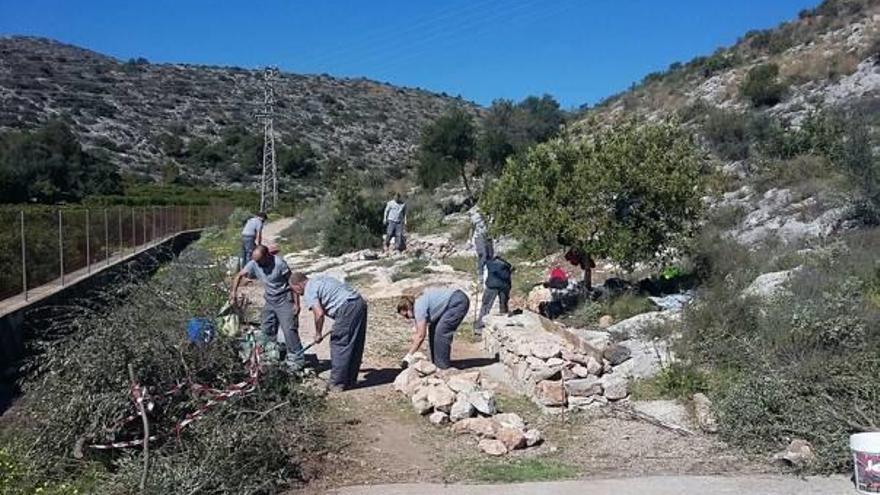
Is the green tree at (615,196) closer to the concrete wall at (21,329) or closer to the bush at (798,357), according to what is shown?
the bush at (798,357)

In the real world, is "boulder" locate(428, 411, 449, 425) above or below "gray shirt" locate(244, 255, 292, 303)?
below

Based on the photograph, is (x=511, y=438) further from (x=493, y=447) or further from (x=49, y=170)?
(x=49, y=170)

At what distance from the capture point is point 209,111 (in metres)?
84.3

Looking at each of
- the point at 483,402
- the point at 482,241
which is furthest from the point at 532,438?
the point at 482,241

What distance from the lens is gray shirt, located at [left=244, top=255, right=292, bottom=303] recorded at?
11.3 meters

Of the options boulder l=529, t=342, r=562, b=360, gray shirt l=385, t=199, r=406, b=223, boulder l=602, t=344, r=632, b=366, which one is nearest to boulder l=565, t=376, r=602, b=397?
boulder l=529, t=342, r=562, b=360

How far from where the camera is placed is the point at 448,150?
42750 mm

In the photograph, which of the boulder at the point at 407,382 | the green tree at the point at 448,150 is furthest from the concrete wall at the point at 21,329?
the green tree at the point at 448,150

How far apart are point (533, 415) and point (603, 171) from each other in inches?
204

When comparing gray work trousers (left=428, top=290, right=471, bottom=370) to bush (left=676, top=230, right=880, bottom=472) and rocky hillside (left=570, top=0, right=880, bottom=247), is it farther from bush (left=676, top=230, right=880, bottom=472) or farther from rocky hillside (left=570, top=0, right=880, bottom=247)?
rocky hillside (left=570, top=0, right=880, bottom=247)

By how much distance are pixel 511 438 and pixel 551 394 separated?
152 centimetres

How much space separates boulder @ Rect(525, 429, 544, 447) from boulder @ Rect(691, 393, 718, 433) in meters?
Result: 1.47

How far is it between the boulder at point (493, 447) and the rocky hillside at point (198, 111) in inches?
2004

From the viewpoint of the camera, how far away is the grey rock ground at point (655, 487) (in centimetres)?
743
